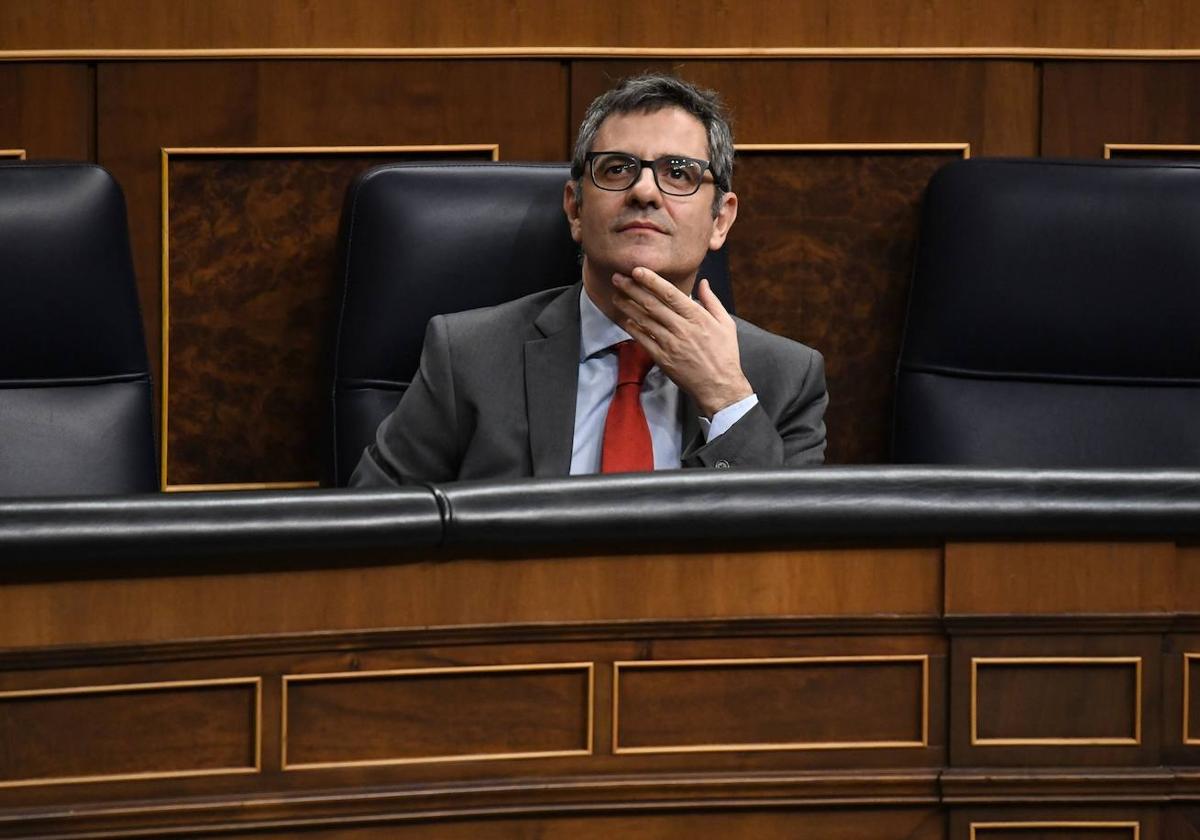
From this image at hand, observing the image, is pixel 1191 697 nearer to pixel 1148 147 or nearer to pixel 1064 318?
pixel 1064 318

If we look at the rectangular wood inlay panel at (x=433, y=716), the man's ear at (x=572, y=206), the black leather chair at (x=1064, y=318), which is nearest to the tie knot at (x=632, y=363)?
the man's ear at (x=572, y=206)

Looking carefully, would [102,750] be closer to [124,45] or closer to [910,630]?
[910,630]

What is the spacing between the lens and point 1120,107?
1.53 m

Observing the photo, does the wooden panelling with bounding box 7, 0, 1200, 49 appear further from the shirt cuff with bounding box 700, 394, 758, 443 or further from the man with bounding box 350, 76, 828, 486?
the shirt cuff with bounding box 700, 394, 758, 443

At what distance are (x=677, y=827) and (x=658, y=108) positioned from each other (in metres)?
0.62

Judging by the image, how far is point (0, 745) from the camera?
2.27 ft

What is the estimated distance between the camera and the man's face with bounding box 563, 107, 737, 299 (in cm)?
117

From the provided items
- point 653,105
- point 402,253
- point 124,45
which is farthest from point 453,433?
point 124,45

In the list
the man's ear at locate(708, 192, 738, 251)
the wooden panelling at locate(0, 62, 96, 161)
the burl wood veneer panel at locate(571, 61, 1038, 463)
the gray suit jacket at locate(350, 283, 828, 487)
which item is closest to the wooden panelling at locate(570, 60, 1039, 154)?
the burl wood veneer panel at locate(571, 61, 1038, 463)

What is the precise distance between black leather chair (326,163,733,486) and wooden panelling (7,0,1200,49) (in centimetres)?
23

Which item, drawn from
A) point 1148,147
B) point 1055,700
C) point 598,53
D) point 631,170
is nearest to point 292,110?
point 598,53

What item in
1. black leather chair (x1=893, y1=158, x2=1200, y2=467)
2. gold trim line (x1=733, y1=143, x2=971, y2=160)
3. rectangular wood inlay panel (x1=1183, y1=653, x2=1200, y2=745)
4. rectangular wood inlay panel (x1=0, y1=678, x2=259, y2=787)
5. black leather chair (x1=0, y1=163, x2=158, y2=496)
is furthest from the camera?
gold trim line (x1=733, y1=143, x2=971, y2=160)

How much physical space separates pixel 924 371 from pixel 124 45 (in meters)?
0.79

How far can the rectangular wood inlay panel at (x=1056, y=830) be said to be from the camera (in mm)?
786
